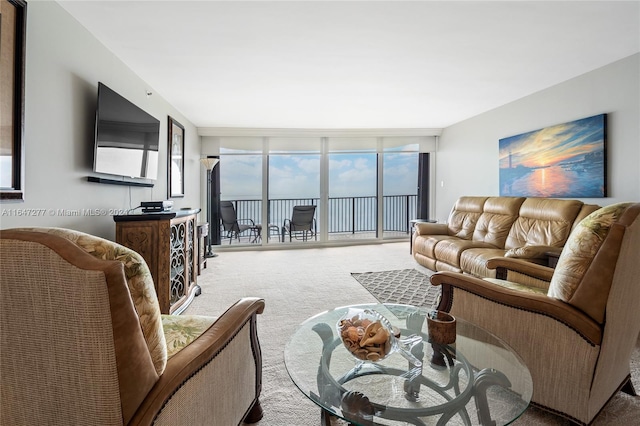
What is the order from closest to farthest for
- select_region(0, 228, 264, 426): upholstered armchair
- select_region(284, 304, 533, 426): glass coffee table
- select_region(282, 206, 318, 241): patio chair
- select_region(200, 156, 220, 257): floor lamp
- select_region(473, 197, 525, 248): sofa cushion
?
1. select_region(0, 228, 264, 426): upholstered armchair
2. select_region(284, 304, 533, 426): glass coffee table
3. select_region(473, 197, 525, 248): sofa cushion
4. select_region(200, 156, 220, 257): floor lamp
5. select_region(282, 206, 318, 241): patio chair

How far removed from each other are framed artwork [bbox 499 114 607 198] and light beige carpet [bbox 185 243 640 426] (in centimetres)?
179

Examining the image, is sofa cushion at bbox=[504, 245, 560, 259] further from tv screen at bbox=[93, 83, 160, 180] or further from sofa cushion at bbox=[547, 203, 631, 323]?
tv screen at bbox=[93, 83, 160, 180]

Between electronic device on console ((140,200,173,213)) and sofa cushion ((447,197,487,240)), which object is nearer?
electronic device on console ((140,200,173,213))

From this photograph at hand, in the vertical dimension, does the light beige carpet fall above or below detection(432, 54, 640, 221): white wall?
below

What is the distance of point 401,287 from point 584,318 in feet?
6.99

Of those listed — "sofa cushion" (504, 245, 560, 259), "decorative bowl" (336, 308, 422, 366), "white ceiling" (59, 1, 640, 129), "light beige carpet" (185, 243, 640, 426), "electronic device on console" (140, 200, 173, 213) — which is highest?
"white ceiling" (59, 1, 640, 129)

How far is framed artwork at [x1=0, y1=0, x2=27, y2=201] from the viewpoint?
4.87ft

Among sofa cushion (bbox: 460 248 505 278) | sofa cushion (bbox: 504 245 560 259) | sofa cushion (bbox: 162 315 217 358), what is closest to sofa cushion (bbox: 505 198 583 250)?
sofa cushion (bbox: 460 248 505 278)

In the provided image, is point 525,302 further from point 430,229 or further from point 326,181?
point 326,181

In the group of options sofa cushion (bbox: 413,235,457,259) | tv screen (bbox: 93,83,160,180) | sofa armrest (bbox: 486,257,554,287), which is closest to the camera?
sofa armrest (bbox: 486,257,554,287)

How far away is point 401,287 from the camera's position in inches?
130

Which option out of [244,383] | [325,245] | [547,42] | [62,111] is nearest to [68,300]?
[244,383]

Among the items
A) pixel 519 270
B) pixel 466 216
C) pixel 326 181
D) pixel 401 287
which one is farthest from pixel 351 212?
pixel 519 270

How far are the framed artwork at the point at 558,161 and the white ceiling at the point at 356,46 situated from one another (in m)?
0.59
